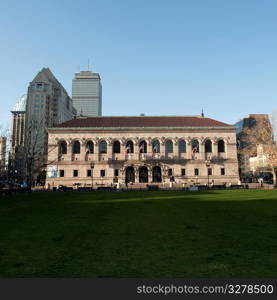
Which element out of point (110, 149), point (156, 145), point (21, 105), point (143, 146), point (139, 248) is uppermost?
point (21, 105)

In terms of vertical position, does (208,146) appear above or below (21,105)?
below

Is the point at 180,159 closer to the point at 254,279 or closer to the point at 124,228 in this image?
the point at 124,228

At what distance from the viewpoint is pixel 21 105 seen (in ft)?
532

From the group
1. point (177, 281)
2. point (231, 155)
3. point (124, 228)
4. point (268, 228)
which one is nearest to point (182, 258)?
point (177, 281)

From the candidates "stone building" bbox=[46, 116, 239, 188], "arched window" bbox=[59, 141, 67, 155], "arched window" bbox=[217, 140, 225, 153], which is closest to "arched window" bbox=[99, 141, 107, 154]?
"stone building" bbox=[46, 116, 239, 188]

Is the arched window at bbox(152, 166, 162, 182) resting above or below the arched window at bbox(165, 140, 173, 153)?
below

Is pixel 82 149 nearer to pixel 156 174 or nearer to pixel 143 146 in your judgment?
pixel 143 146

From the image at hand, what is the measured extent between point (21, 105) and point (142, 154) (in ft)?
403

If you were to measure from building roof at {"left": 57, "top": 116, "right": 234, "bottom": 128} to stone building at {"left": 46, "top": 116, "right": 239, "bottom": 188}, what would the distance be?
2.35 ft

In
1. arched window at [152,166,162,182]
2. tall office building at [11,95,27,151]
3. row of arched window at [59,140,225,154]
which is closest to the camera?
arched window at [152,166,162,182]

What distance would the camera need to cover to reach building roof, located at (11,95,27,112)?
160775 millimetres

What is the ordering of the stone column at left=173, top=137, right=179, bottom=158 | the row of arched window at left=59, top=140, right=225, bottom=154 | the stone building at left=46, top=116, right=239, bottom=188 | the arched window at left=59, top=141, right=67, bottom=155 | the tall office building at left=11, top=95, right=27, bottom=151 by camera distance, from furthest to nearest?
the tall office building at left=11, top=95, right=27, bottom=151
the arched window at left=59, top=141, right=67, bottom=155
the row of arched window at left=59, top=140, right=225, bottom=154
the stone column at left=173, top=137, right=179, bottom=158
the stone building at left=46, top=116, right=239, bottom=188

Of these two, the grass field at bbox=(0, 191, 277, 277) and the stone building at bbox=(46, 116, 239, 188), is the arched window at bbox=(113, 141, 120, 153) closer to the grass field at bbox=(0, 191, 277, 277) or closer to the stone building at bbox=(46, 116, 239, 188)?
the stone building at bbox=(46, 116, 239, 188)

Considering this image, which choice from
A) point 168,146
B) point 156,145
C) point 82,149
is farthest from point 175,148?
point 82,149
